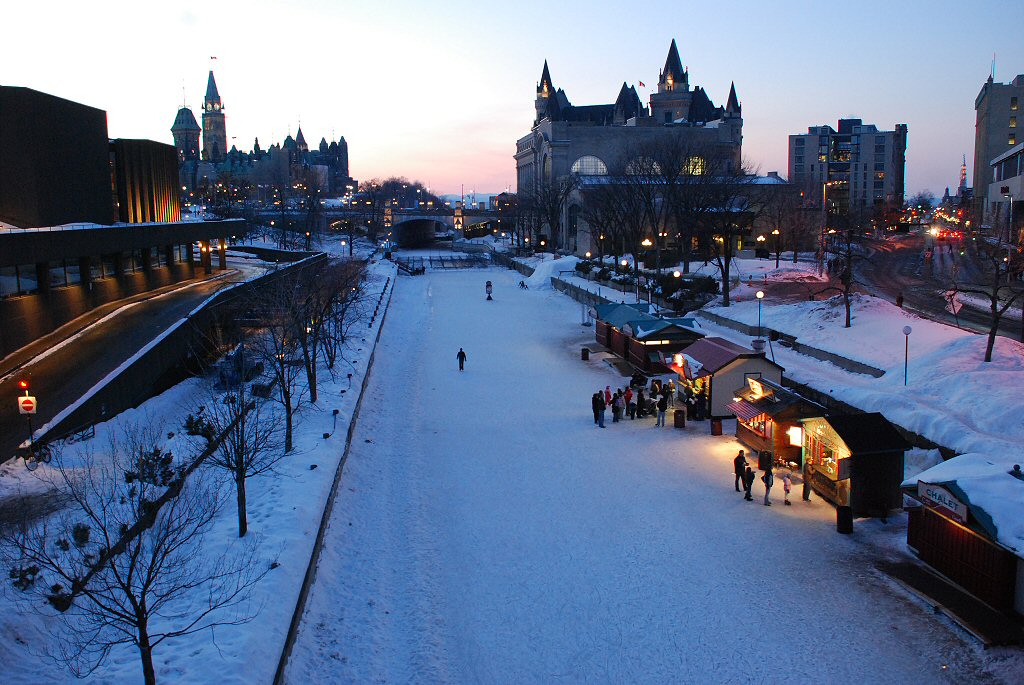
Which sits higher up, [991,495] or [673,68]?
[673,68]

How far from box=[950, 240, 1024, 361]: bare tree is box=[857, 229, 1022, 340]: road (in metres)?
0.48

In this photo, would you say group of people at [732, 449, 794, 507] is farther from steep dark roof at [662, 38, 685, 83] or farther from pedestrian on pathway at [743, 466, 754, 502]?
steep dark roof at [662, 38, 685, 83]

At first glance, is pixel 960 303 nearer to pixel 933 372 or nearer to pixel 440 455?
pixel 933 372

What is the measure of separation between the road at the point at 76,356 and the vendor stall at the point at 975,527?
17617 millimetres

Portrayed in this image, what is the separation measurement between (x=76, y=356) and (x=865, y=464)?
20627mm

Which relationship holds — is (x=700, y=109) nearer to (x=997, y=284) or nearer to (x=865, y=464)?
(x=997, y=284)

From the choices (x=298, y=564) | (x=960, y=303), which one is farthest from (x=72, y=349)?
(x=960, y=303)

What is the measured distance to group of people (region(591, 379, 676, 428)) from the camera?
2191 centimetres

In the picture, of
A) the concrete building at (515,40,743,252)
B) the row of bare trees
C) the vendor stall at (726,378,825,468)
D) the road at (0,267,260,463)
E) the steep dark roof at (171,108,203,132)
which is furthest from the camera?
the steep dark roof at (171,108,203,132)

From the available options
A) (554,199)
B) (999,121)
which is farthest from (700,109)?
(554,199)

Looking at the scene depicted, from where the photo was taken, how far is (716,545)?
1397 cm

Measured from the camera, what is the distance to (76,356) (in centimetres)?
2158

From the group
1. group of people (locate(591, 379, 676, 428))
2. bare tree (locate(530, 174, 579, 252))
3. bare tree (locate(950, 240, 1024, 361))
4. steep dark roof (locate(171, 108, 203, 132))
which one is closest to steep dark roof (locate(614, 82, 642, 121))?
bare tree (locate(530, 174, 579, 252))

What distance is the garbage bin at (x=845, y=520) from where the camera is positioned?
47.6 feet
